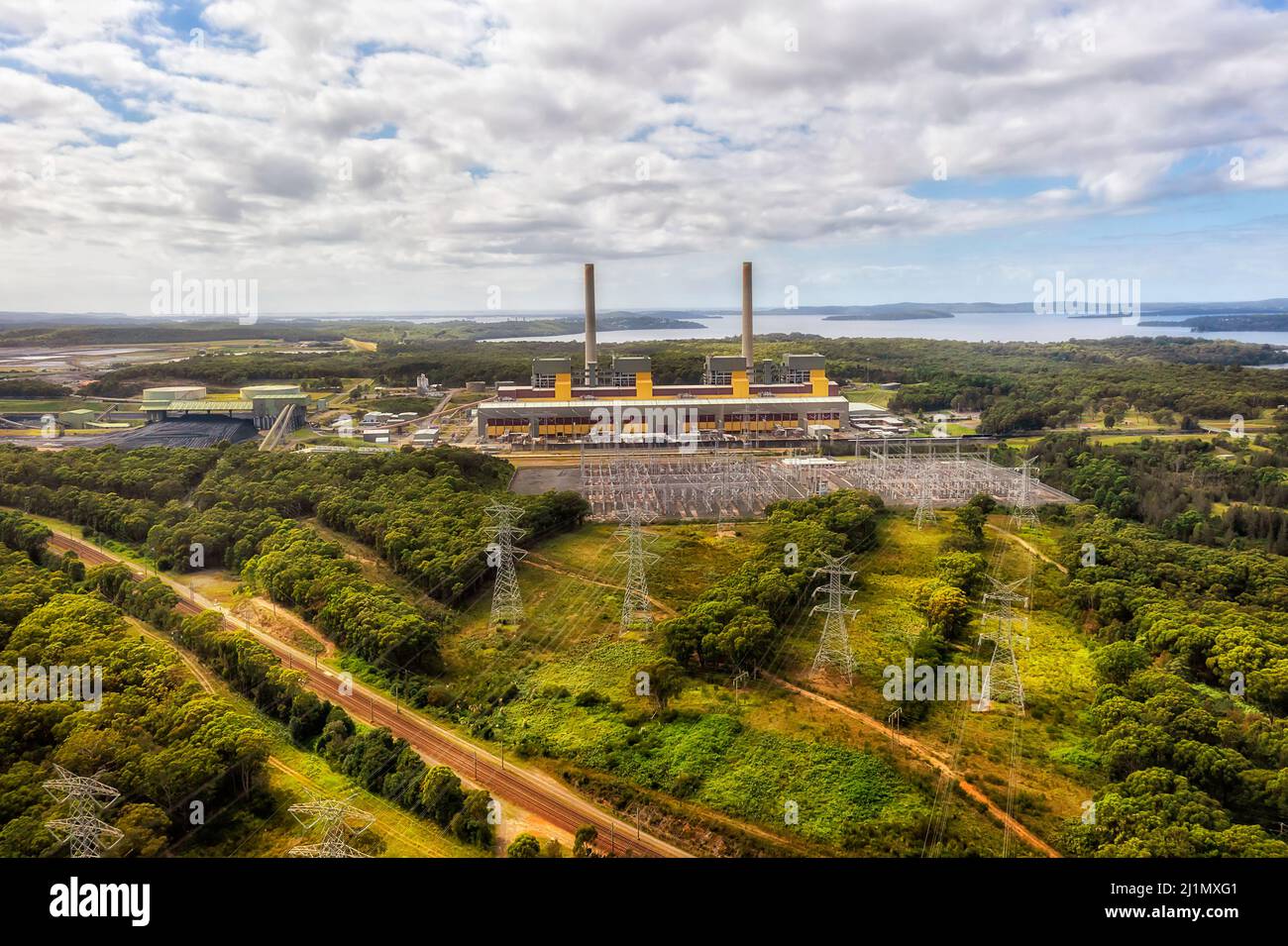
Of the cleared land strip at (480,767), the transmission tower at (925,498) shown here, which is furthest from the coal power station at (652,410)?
the cleared land strip at (480,767)

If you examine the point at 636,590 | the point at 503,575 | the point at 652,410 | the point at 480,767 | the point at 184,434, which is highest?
the point at 652,410

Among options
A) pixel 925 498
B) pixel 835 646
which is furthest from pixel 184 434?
pixel 925 498

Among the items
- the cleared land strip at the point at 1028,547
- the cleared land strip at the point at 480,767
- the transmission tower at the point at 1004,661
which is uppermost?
the cleared land strip at the point at 1028,547

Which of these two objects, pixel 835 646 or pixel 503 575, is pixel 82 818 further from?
pixel 835 646

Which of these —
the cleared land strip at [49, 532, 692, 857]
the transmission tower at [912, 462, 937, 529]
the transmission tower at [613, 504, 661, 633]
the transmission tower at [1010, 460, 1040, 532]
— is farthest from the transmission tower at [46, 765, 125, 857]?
the transmission tower at [1010, 460, 1040, 532]

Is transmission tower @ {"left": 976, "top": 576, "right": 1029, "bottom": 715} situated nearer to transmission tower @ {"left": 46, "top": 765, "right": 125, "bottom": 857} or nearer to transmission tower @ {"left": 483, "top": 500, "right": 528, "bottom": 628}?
transmission tower @ {"left": 483, "top": 500, "right": 528, "bottom": 628}

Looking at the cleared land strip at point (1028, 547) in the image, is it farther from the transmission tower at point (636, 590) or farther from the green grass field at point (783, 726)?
the transmission tower at point (636, 590)
